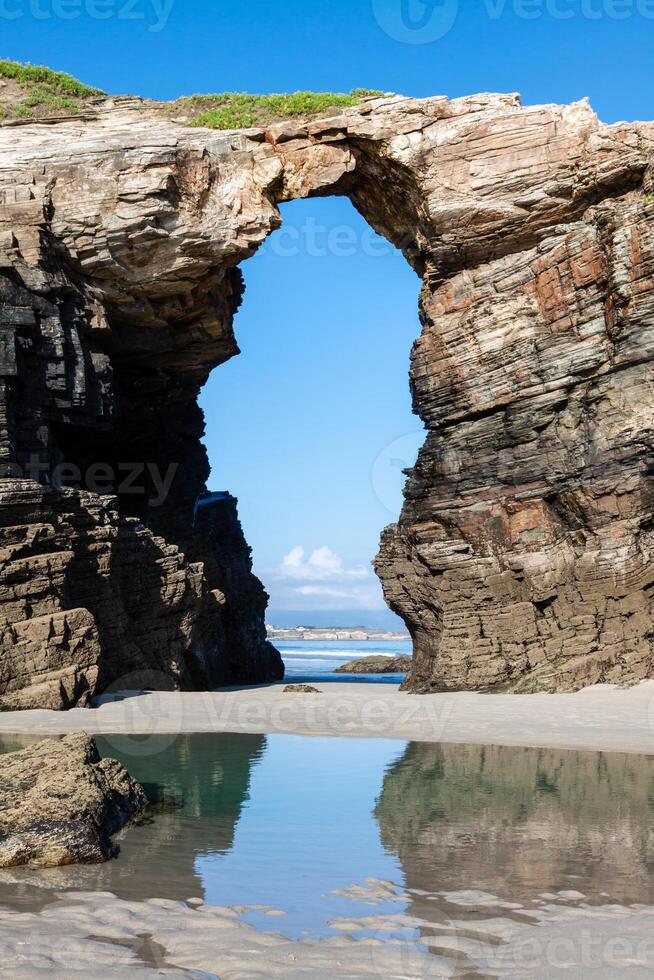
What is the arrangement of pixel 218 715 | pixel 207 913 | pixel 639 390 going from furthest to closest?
pixel 639 390
pixel 218 715
pixel 207 913

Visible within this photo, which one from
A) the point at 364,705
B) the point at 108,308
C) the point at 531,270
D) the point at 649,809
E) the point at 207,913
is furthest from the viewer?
the point at 108,308

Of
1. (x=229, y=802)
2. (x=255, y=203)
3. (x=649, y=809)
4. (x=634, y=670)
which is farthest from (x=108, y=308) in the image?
(x=649, y=809)

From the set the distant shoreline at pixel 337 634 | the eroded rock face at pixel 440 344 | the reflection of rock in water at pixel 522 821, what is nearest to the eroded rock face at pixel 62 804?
the reflection of rock in water at pixel 522 821

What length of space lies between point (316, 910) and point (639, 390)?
2303 cm

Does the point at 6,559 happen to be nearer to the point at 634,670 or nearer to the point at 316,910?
the point at 634,670

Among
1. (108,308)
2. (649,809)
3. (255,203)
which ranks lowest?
(649,809)

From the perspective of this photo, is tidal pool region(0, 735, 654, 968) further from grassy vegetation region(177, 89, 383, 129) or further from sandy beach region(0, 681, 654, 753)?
grassy vegetation region(177, 89, 383, 129)

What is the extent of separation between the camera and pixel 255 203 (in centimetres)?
3262

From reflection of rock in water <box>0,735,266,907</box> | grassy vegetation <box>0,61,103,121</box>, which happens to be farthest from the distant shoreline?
reflection of rock in water <box>0,735,266,907</box>

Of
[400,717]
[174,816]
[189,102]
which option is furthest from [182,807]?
[189,102]

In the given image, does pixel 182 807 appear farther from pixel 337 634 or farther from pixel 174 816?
pixel 337 634

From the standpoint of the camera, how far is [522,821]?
1188cm

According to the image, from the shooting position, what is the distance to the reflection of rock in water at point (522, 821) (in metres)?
9.05

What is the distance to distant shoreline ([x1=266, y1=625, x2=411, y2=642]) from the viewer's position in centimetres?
15075
